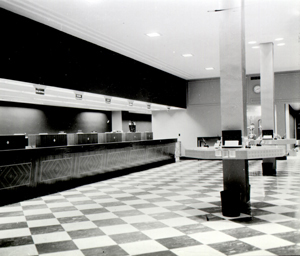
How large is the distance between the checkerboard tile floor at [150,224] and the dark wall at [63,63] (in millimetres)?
2447

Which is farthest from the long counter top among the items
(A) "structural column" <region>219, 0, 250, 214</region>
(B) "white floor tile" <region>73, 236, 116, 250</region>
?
(B) "white floor tile" <region>73, 236, 116, 250</region>

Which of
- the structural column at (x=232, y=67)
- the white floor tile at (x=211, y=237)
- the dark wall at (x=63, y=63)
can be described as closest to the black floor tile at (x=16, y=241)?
the white floor tile at (x=211, y=237)

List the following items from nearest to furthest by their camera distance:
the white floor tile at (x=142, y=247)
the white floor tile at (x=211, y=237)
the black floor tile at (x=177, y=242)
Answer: the white floor tile at (x=142, y=247), the black floor tile at (x=177, y=242), the white floor tile at (x=211, y=237)

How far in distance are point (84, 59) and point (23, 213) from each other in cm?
388

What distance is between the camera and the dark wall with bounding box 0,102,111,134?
11.0 metres

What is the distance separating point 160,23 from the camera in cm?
655

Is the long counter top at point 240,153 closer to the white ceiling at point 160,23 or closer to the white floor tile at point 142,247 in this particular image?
the white floor tile at point 142,247

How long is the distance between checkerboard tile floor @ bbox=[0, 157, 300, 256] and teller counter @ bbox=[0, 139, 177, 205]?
0.36 meters

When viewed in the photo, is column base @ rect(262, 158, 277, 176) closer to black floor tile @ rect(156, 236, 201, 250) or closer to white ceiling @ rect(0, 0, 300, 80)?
white ceiling @ rect(0, 0, 300, 80)

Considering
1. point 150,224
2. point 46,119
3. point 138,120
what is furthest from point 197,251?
point 138,120

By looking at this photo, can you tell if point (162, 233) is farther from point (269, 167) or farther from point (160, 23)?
point (269, 167)

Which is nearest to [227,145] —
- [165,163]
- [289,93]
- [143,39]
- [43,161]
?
[43,161]

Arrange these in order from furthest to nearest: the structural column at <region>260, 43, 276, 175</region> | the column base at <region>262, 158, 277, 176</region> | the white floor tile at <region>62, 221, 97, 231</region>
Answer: the structural column at <region>260, 43, 276, 175</region>, the column base at <region>262, 158, 277, 176</region>, the white floor tile at <region>62, 221, 97, 231</region>

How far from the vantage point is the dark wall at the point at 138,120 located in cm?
1736
